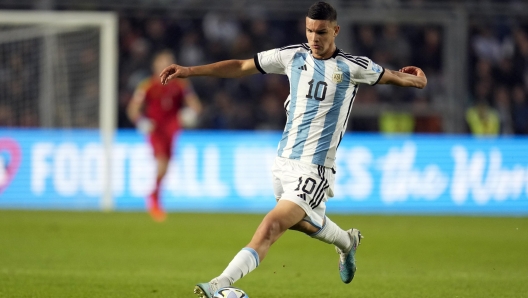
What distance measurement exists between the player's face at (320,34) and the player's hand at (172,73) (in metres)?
0.89

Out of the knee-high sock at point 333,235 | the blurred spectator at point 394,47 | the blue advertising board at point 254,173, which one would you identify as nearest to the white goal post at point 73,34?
the blue advertising board at point 254,173

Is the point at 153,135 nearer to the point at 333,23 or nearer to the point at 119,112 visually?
the point at 119,112

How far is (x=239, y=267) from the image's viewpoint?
18.6 feet

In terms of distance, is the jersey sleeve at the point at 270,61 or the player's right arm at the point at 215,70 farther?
the jersey sleeve at the point at 270,61

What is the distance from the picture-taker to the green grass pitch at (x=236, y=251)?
7.33 m

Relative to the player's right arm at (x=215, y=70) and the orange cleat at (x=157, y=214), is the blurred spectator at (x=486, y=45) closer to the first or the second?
the orange cleat at (x=157, y=214)

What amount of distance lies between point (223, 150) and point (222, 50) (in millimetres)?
3771

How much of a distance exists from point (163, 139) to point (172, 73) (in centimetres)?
809

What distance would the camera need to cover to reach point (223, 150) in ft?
52.3

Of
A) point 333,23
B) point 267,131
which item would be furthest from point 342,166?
point 333,23

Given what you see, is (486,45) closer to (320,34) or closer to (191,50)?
(191,50)

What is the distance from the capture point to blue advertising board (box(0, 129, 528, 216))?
15602mm

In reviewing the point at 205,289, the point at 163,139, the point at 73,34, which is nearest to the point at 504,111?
the point at 163,139

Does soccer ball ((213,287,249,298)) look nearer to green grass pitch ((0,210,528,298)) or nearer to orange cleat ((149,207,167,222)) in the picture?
green grass pitch ((0,210,528,298))
